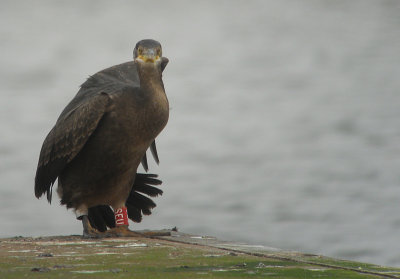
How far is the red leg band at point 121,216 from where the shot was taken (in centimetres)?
623

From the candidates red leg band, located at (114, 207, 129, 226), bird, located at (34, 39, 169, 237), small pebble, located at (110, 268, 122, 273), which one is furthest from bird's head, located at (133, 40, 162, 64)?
small pebble, located at (110, 268, 122, 273)

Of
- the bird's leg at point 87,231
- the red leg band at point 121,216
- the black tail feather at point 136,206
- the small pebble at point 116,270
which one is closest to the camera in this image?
the small pebble at point 116,270

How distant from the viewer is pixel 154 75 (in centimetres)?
583

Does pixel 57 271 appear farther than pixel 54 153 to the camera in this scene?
No

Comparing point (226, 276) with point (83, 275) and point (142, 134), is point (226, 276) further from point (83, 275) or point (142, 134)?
point (142, 134)

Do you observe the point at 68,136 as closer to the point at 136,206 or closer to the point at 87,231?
the point at 87,231

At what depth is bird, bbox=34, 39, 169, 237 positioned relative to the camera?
5.76m

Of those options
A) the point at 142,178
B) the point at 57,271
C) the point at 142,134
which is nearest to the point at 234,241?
the point at 142,134

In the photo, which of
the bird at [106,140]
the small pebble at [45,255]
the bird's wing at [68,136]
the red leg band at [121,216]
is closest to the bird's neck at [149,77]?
the bird at [106,140]

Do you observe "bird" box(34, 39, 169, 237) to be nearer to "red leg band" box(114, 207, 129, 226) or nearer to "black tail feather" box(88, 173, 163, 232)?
"red leg band" box(114, 207, 129, 226)

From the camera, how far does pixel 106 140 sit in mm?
5820

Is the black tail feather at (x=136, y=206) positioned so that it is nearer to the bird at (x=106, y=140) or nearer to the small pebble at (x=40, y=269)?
the bird at (x=106, y=140)

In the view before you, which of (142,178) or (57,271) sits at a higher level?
(142,178)

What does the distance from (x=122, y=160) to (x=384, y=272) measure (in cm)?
246
